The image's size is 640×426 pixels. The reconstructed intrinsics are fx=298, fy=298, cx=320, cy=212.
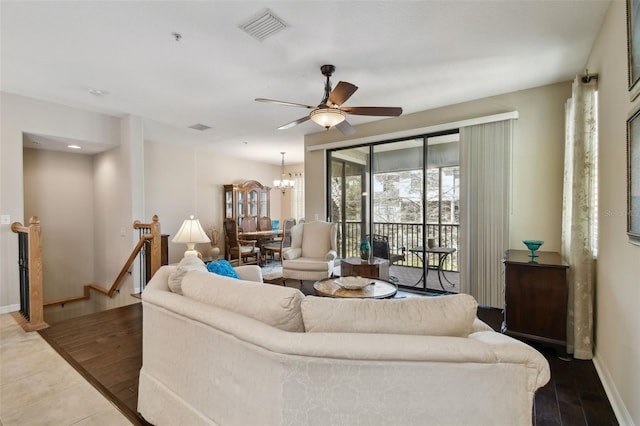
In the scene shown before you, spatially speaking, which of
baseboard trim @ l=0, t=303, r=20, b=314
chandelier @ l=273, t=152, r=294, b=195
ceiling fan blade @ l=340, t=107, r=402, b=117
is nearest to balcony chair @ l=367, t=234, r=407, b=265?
ceiling fan blade @ l=340, t=107, r=402, b=117

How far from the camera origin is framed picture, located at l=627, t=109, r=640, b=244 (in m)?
1.51

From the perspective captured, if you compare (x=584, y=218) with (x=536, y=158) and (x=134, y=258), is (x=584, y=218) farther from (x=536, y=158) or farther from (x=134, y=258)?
(x=134, y=258)

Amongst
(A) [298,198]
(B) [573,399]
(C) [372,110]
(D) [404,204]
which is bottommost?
(B) [573,399]

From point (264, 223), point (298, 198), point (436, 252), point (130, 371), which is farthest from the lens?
point (298, 198)

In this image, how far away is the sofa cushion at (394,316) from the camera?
1.17 m

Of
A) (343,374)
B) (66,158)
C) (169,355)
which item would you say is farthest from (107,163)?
(343,374)

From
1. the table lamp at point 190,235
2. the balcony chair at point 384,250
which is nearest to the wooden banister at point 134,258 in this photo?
the table lamp at point 190,235

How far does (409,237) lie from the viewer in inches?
181

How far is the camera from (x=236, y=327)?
4.21 feet

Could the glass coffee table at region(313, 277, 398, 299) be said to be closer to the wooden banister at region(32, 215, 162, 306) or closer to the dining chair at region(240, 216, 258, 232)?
the wooden banister at region(32, 215, 162, 306)

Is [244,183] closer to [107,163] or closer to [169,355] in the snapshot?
[107,163]

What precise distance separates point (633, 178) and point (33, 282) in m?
5.03

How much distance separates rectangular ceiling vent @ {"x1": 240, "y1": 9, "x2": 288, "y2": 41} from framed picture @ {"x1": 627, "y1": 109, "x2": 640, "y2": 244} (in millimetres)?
2240

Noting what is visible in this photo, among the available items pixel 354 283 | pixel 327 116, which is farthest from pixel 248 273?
pixel 327 116
